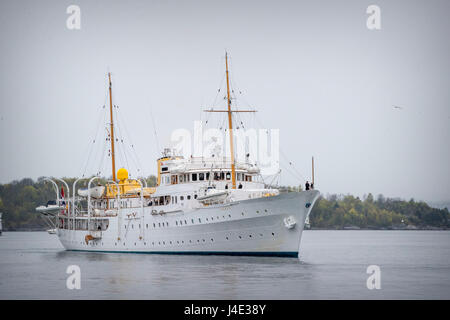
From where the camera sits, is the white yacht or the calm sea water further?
the white yacht

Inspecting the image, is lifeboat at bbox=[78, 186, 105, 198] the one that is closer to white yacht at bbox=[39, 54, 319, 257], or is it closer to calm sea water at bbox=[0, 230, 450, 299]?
white yacht at bbox=[39, 54, 319, 257]

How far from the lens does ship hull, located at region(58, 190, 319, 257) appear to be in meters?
43.9

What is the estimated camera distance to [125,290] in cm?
3192

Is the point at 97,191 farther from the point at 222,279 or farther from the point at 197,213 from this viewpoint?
the point at 222,279

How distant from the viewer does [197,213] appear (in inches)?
1843

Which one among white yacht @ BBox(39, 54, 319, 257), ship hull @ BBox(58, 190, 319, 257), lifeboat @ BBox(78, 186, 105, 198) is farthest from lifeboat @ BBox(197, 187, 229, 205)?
lifeboat @ BBox(78, 186, 105, 198)

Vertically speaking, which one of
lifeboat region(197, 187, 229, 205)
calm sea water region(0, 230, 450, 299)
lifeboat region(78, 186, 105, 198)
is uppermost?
lifeboat region(197, 187, 229, 205)

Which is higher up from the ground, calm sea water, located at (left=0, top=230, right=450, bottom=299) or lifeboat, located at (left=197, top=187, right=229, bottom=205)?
lifeboat, located at (left=197, top=187, right=229, bottom=205)

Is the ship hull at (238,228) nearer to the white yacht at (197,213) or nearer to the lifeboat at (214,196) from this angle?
the white yacht at (197,213)

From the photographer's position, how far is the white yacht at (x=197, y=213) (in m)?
44.1

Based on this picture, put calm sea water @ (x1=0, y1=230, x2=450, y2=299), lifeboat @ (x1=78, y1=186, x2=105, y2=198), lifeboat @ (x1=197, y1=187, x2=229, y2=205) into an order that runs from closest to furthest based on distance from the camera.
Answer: calm sea water @ (x1=0, y1=230, x2=450, y2=299) < lifeboat @ (x1=197, y1=187, x2=229, y2=205) < lifeboat @ (x1=78, y1=186, x2=105, y2=198)

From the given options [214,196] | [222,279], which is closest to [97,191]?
Result: [214,196]

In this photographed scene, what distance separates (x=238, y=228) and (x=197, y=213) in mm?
3660
